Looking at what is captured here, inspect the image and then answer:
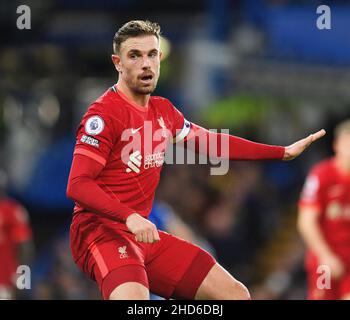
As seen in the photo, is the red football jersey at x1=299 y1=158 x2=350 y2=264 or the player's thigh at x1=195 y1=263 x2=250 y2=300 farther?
the red football jersey at x1=299 y1=158 x2=350 y2=264

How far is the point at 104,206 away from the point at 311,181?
4.56 meters

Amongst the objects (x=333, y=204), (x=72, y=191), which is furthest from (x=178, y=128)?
(x=333, y=204)

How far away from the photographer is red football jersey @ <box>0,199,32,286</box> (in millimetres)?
13531

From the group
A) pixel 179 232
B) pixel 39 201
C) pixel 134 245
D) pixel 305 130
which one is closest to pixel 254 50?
pixel 305 130

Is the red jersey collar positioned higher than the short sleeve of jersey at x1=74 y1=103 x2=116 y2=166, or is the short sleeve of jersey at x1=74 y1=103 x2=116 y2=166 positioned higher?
the red jersey collar

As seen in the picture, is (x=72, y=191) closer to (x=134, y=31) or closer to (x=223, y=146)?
(x=134, y=31)

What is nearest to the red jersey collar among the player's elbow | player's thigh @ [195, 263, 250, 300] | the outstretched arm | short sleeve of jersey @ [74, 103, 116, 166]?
short sleeve of jersey @ [74, 103, 116, 166]

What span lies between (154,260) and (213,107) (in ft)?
34.2

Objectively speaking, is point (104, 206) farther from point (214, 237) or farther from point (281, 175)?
point (281, 175)

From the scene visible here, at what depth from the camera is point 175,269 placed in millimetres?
7273

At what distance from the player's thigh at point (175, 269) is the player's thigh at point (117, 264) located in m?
0.16

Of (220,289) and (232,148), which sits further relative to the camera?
(232,148)

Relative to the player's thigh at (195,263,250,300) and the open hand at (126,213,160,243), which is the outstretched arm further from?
the open hand at (126,213,160,243)
